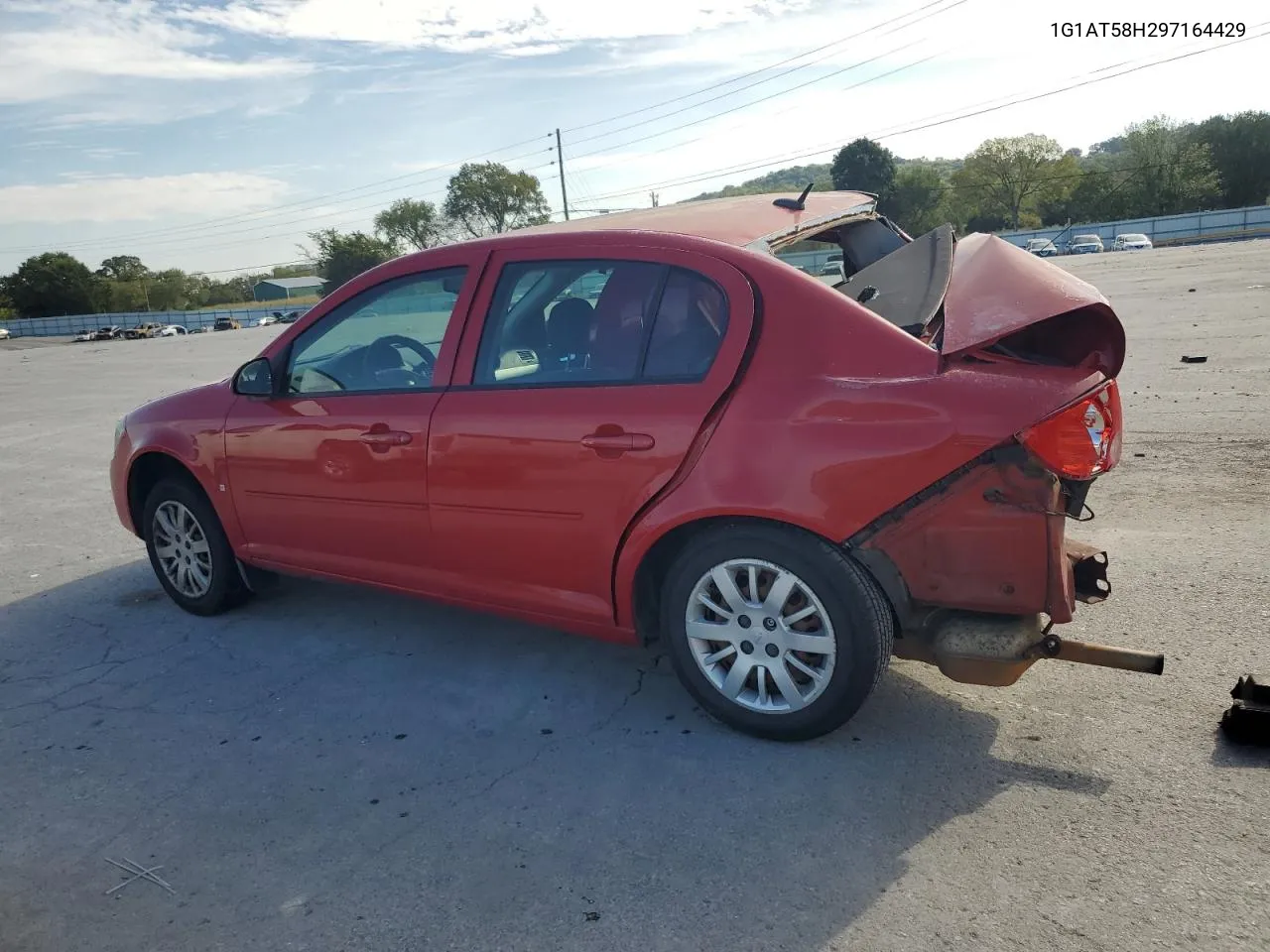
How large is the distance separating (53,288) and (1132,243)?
103 m

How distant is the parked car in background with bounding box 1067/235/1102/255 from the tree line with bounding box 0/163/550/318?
145ft

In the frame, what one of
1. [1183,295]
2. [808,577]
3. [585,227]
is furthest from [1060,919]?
[1183,295]

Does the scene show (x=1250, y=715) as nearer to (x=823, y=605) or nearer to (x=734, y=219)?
(x=823, y=605)

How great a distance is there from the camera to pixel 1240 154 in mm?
72562

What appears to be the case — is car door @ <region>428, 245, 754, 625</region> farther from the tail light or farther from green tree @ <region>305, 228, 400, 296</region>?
green tree @ <region>305, 228, 400, 296</region>

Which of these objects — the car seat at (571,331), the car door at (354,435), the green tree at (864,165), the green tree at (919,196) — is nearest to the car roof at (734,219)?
the car seat at (571,331)

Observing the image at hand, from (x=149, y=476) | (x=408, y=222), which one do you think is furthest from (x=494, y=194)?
(x=149, y=476)

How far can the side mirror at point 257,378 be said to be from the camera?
450cm

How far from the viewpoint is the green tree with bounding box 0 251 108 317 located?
102875mm

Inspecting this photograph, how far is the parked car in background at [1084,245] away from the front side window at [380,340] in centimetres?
5928

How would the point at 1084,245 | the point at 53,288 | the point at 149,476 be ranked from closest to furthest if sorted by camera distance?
the point at 149,476 → the point at 1084,245 → the point at 53,288

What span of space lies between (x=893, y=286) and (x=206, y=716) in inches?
125

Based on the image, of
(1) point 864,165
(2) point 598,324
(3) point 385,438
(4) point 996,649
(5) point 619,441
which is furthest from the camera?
(1) point 864,165

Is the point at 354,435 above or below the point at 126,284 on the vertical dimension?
below
